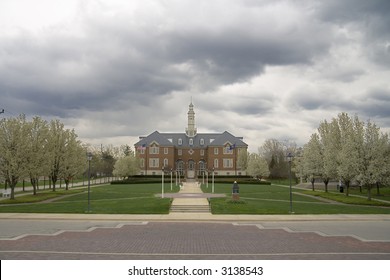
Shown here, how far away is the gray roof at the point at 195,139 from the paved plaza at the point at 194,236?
2883 inches

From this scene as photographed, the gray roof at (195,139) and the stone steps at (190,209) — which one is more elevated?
the gray roof at (195,139)

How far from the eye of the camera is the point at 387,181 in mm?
37812

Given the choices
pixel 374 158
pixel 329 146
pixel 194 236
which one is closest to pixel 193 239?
pixel 194 236

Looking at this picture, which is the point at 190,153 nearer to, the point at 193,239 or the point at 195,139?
the point at 195,139

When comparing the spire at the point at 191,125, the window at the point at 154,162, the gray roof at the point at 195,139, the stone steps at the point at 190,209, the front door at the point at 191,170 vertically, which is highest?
the spire at the point at 191,125

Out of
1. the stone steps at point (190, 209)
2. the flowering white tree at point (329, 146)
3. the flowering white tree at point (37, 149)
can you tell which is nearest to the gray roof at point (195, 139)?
the flowering white tree at point (329, 146)

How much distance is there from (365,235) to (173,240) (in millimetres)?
9440

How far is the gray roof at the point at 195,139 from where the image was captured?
100300 millimetres

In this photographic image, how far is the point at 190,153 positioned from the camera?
339 ft

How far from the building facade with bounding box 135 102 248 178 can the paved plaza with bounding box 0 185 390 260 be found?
7134 cm

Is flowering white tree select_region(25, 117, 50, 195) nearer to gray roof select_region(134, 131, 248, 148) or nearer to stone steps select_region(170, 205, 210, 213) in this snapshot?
stone steps select_region(170, 205, 210, 213)

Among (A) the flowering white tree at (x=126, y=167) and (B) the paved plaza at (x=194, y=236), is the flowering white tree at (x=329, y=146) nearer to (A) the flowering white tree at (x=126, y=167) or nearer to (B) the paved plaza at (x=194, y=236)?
(B) the paved plaza at (x=194, y=236)

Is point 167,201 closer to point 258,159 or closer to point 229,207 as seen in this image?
point 229,207

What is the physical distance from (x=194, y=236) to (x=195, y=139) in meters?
88.0
